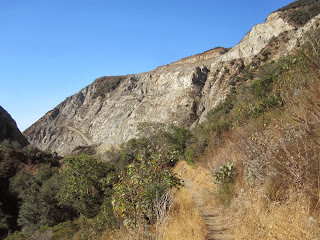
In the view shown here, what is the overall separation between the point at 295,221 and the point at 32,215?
2289 centimetres

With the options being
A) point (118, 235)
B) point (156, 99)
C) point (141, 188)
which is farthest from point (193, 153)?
point (156, 99)

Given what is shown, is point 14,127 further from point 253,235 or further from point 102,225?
point 253,235

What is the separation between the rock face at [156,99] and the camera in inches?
1927

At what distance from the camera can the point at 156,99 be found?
193 feet

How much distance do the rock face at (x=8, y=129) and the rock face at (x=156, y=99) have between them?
1250 centimetres

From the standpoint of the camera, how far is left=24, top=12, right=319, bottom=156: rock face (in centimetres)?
4894

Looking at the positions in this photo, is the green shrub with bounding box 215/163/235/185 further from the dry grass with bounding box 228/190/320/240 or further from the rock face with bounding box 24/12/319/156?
the rock face with bounding box 24/12/319/156

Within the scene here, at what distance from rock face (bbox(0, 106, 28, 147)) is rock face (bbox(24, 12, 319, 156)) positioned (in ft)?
41.0

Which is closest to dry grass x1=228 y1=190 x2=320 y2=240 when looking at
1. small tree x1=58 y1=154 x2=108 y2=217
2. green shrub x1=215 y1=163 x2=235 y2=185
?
green shrub x1=215 y1=163 x2=235 y2=185

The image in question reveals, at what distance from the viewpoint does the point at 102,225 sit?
733cm

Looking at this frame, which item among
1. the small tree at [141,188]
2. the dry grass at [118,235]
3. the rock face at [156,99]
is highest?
the rock face at [156,99]

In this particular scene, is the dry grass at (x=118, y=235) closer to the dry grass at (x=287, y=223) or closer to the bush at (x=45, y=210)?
the dry grass at (x=287, y=223)


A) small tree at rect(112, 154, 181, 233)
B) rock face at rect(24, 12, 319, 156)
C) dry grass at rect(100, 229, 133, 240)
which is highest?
rock face at rect(24, 12, 319, 156)

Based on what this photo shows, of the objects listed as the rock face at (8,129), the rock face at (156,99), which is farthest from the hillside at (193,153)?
the rock face at (8,129)
